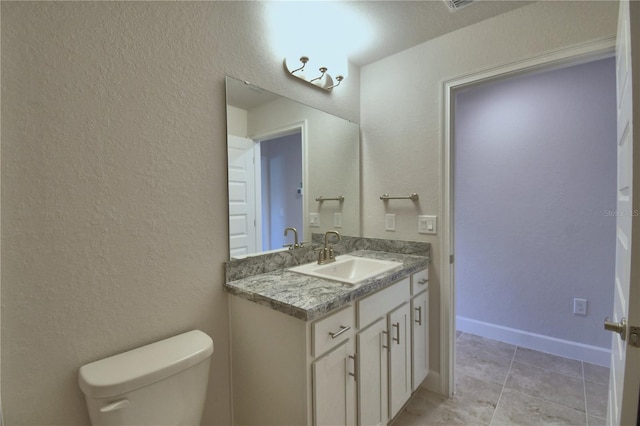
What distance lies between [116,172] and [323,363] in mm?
1054

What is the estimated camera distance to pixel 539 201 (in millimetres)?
2375

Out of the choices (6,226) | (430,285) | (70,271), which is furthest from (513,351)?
(6,226)

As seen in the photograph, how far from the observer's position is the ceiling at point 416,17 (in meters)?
1.57

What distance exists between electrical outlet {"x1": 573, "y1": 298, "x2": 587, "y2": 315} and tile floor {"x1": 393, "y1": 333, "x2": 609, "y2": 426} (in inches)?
14.8

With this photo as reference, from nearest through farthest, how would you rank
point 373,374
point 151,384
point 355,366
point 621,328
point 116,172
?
point 621,328, point 151,384, point 116,172, point 355,366, point 373,374

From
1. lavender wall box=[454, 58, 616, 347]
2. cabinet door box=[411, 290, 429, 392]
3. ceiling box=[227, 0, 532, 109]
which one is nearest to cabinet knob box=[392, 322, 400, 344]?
cabinet door box=[411, 290, 429, 392]

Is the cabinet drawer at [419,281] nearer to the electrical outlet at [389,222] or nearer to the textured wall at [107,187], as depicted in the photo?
the electrical outlet at [389,222]

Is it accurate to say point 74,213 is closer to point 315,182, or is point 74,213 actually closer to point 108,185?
point 108,185

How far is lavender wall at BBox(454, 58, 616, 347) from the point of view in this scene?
7.01ft

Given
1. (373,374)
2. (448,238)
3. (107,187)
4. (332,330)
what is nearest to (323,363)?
(332,330)

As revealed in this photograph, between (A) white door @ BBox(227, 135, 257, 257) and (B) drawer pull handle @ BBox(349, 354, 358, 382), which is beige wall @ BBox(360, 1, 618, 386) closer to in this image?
(B) drawer pull handle @ BBox(349, 354, 358, 382)

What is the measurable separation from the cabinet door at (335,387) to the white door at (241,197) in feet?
2.14

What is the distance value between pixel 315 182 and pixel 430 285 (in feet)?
3.47

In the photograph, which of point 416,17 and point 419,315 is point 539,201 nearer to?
point 419,315
